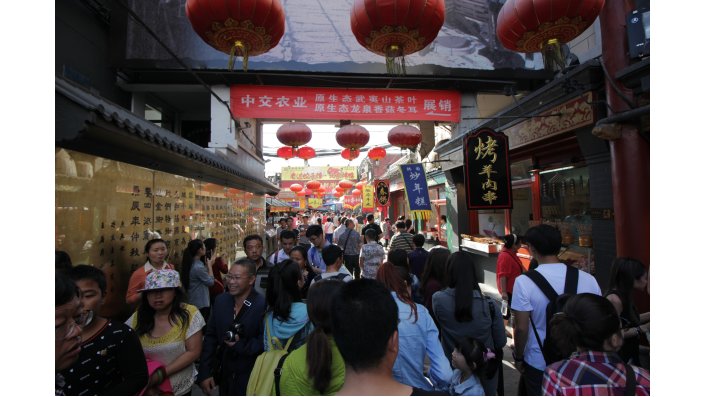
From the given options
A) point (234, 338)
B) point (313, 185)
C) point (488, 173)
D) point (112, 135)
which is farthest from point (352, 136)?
point (313, 185)

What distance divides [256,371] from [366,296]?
1028mm

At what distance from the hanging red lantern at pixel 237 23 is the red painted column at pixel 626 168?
459 centimetres

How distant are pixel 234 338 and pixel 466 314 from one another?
5.67ft

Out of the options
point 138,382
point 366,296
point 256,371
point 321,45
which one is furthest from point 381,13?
point 321,45

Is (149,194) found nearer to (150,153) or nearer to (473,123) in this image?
(150,153)

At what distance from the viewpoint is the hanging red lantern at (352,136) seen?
8.19m

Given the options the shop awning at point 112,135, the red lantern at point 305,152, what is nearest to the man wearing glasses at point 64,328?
the shop awning at point 112,135

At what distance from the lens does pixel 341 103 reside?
9289 millimetres

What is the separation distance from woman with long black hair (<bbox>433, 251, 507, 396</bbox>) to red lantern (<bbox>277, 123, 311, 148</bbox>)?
19.9 ft

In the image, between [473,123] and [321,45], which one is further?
[473,123]

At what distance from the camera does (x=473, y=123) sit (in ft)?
32.6

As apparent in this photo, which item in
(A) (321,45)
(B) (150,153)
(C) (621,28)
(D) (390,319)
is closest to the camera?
(D) (390,319)

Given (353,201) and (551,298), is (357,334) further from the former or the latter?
(353,201)

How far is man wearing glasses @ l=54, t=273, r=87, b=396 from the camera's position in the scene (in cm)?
162
